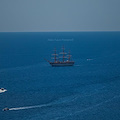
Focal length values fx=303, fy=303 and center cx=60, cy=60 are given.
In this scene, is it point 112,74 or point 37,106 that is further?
point 112,74

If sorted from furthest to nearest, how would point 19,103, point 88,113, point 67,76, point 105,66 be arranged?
point 105,66 < point 67,76 < point 19,103 < point 88,113

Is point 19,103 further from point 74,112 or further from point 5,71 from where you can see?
point 5,71

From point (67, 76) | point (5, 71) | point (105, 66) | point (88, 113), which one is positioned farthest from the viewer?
point (105, 66)

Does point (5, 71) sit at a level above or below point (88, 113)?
above

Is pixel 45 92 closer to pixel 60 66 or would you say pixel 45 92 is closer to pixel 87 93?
pixel 87 93

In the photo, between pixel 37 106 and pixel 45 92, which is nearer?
pixel 37 106

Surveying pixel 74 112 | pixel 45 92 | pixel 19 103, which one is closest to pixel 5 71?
pixel 45 92

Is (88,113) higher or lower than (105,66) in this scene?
lower

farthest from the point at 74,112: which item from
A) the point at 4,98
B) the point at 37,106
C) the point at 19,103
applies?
the point at 4,98

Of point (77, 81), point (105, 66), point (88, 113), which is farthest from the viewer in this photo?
point (105, 66)
